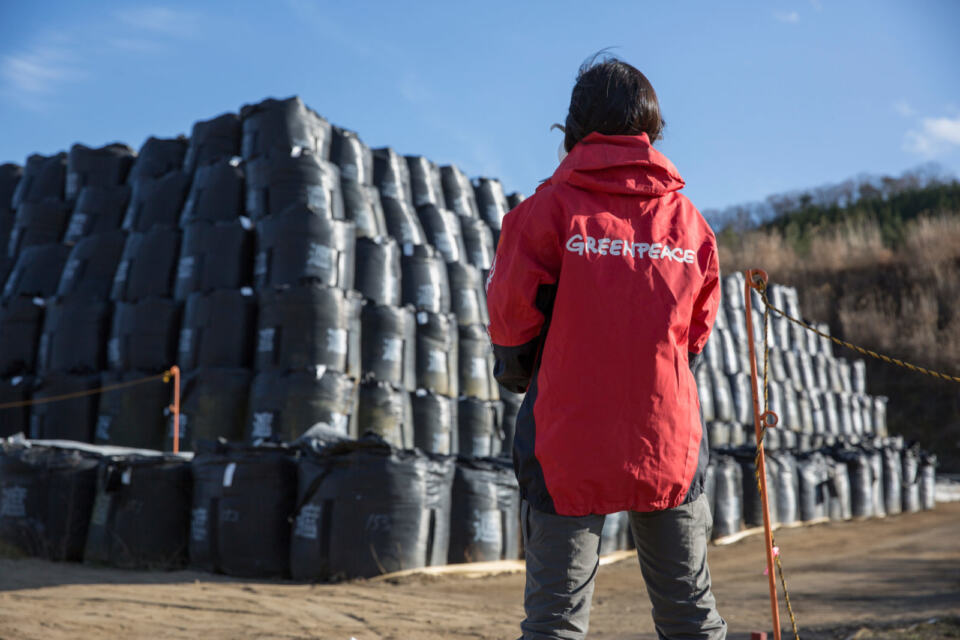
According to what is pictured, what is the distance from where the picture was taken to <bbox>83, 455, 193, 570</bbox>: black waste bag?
6.02 m

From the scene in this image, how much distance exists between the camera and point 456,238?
13.1 metres

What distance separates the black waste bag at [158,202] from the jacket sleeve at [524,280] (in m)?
9.53

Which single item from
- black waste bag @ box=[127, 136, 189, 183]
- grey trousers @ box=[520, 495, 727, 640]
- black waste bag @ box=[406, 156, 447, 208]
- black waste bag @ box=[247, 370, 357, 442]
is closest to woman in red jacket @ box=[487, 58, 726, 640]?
grey trousers @ box=[520, 495, 727, 640]

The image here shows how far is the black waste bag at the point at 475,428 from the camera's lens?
10773 mm

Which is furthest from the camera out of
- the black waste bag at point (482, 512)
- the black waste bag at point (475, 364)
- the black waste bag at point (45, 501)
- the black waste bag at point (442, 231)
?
the black waste bag at point (442, 231)

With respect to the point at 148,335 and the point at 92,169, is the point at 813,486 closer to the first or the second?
the point at 148,335

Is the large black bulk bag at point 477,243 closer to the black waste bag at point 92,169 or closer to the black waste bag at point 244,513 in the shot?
the black waste bag at point 92,169

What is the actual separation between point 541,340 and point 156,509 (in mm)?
5101

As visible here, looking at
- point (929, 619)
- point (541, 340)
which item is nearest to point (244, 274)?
point (929, 619)

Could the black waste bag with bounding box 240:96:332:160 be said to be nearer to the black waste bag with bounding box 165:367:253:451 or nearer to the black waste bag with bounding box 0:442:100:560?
the black waste bag with bounding box 165:367:253:451

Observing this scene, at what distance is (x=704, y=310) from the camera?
194 cm

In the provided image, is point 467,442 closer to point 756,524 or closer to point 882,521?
point 756,524

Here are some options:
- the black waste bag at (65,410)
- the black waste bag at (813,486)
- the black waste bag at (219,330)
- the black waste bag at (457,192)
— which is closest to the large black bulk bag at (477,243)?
the black waste bag at (457,192)

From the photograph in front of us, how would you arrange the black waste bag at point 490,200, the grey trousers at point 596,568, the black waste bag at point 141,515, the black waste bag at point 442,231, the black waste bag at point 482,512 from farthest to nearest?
1. the black waste bag at point 490,200
2. the black waste bag at point 442,231
3. the black waste bag at point 482,512
4. the black waste bag at point 141,515
5. the grey trousers at point 596,568
